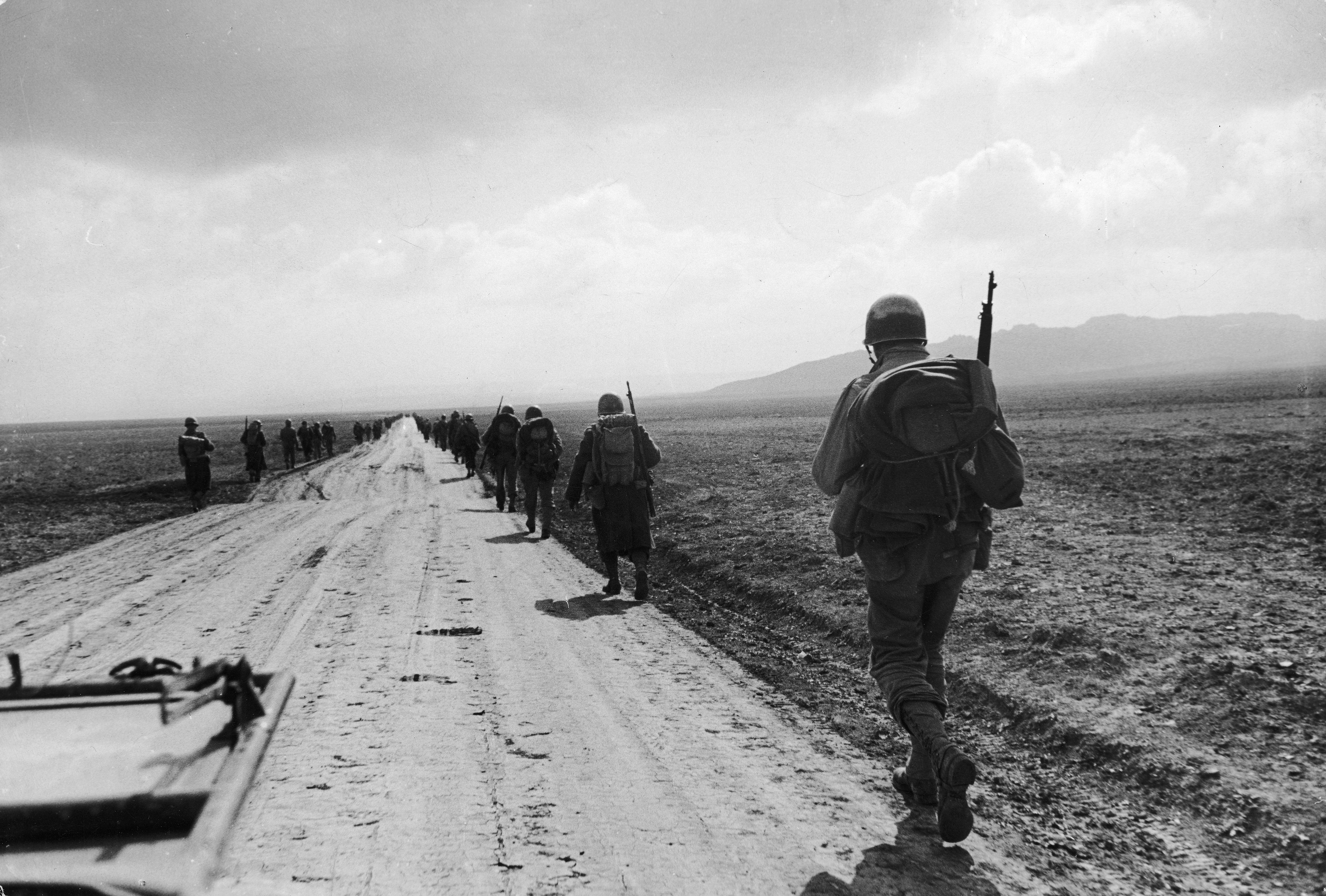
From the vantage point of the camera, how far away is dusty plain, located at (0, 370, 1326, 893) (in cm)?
341

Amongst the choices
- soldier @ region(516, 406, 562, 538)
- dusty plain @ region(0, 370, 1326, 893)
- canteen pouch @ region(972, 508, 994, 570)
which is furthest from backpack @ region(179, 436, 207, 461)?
canteen pouch @ region(972, 508, 994, 570)

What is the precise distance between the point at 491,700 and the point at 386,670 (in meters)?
1.02

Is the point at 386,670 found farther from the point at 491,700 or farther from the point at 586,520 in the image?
the point at 586,520

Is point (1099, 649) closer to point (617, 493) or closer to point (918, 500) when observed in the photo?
point (918, 500)

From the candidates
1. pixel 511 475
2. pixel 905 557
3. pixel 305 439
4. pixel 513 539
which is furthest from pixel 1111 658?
pixel 305 439

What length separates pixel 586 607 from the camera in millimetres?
7770

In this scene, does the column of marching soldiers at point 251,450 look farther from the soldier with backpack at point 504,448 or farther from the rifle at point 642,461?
the rifle at point 642,461

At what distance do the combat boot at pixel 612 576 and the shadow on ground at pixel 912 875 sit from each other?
5211 millimetres

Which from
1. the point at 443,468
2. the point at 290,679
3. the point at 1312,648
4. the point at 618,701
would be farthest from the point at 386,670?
the point at 443,468

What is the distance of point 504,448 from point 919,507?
493 inches

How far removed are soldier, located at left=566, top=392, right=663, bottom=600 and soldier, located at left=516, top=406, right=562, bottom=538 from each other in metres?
3.42

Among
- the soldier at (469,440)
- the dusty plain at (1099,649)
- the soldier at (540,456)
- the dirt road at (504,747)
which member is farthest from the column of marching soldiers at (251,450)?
the dirt road at (504,747)

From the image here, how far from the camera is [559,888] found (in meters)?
2.95

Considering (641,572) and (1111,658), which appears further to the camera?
(641,572)
